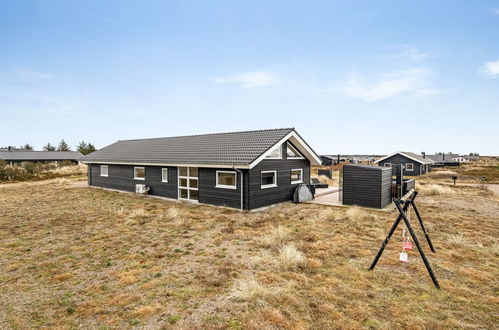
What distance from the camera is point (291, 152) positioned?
16188 millimetres

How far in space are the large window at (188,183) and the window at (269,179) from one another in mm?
4310

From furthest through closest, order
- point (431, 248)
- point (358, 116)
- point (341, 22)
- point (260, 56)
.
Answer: point (358, 116) → point (260, 56) → point (341, 22) → point (431, 248)

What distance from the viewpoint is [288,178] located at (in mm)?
15859

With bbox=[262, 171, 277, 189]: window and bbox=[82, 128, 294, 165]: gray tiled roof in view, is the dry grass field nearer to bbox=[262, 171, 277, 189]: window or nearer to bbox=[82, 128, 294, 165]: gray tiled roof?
bbox=[262, 171, 277, 189]: window

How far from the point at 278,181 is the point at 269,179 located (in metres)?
0.65

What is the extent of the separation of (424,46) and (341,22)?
781 cm

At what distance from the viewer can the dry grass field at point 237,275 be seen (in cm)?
418

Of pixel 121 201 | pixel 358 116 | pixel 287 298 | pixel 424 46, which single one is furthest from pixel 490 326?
pixel 358 116

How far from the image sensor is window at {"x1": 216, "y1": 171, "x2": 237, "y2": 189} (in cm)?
1369

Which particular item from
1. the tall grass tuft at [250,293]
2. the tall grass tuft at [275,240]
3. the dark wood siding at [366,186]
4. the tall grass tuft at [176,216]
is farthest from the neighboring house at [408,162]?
the tall grass tuft at [250,293]

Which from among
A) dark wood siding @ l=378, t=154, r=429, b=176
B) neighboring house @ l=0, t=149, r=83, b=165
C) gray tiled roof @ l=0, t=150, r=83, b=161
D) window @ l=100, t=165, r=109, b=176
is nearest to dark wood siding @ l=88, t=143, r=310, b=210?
window @ l=100, t=165, r=109, b=176

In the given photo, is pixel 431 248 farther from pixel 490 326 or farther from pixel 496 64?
pixel 496 64

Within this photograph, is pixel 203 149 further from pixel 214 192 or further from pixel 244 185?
pixel 244 185

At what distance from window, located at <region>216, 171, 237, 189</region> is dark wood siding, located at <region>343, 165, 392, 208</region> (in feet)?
22.3
